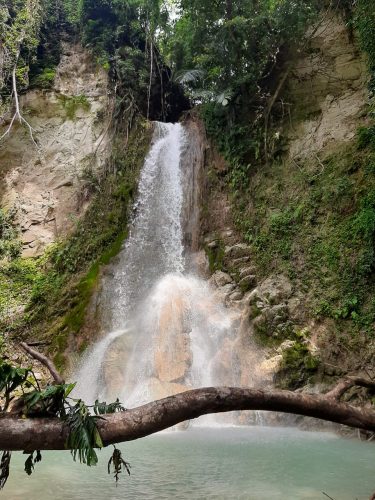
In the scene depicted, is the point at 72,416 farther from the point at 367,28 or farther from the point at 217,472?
the point at 367,28

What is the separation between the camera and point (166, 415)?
8.10 ft

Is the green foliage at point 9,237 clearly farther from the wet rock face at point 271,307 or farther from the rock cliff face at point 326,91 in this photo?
the rock cliff face at point 326,91

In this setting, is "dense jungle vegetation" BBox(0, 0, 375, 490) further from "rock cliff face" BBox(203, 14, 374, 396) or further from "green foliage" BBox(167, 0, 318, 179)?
"rock cliff face" BBox(203, 14, 374, 396)

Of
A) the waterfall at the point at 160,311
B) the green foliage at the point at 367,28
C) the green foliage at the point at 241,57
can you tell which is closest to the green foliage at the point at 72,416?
the waterfall at the point at 160,311

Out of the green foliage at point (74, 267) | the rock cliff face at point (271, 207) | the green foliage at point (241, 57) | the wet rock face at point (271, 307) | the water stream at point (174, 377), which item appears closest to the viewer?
the water stream at point (174, 377)

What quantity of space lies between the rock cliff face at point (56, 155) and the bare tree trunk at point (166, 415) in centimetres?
1275

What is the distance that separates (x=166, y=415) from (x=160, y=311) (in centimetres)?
874

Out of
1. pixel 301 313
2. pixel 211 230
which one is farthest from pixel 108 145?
pixel 301 313

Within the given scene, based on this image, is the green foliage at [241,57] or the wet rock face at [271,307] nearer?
the wet rock face at [271,307]

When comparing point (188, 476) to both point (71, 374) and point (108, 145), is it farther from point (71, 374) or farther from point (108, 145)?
point (108, 145)

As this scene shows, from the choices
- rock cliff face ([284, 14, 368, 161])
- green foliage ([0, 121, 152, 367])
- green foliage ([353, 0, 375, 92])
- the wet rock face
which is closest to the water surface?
the wet rock face

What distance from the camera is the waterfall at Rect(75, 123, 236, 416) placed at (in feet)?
31.5

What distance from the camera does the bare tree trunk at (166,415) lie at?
7.88 ft

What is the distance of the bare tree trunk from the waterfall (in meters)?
6.57
